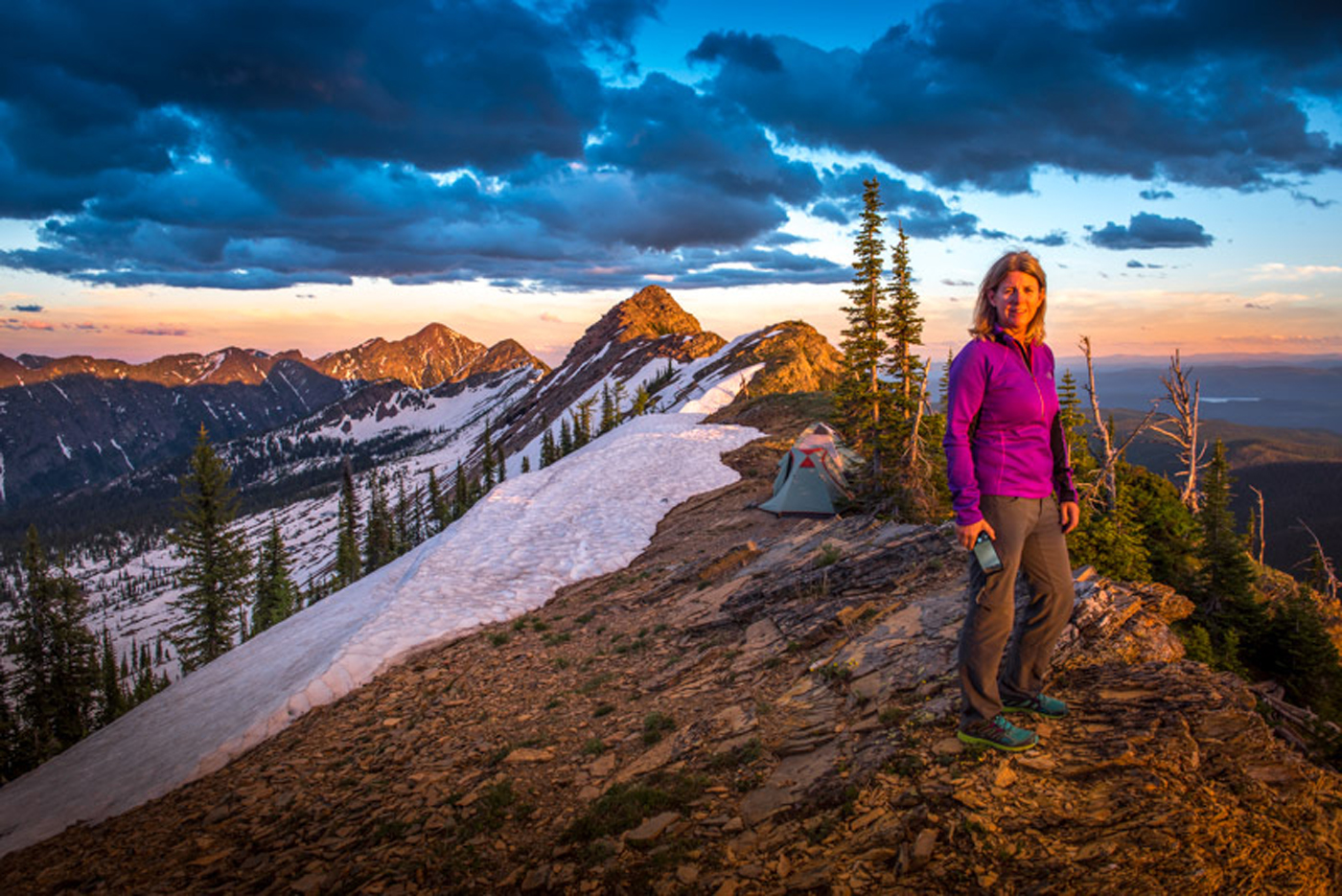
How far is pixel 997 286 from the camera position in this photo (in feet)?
17.8

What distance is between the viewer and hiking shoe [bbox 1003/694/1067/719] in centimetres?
571

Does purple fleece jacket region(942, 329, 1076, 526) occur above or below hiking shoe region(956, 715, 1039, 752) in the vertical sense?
above

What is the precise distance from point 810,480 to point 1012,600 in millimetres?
17209

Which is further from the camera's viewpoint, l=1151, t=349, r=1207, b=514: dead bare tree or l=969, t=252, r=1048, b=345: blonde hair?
l=1151, t=349, r=1207, b=514: dead bare tree

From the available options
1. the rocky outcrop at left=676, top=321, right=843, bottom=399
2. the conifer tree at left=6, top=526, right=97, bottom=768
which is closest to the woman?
the conifer tree at left=6, top=526, right=97, bottom=768

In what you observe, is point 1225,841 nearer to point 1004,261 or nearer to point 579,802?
point 1004,261

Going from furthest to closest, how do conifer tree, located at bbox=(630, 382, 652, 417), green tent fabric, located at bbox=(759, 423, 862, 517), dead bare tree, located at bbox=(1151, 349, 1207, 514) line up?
conifer tree, located at bbox=(630, 382, 652, 417), green tent fabric, located at bbox=(759, 423, 862, 517), dead bare tree, located at bbox=(1151, 349, 1207, 514)

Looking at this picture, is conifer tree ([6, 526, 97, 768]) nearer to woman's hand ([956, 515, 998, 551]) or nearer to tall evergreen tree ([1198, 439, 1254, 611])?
woman's hand ([956, 515, 998, 551])

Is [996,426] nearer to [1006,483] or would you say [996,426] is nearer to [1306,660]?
[1006,483]

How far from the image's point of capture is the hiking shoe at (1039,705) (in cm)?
571

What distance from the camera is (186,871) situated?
6605 mm

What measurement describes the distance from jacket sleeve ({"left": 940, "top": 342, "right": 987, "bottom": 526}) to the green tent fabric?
16176mm

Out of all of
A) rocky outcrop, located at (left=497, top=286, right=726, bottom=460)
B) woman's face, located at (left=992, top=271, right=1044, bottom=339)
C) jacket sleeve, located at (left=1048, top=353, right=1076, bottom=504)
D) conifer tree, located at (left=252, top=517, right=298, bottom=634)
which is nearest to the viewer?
woman's face, located at (left=992, top=271, right=1044, bottom=339)

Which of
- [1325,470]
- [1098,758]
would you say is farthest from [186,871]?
[1325,470]
